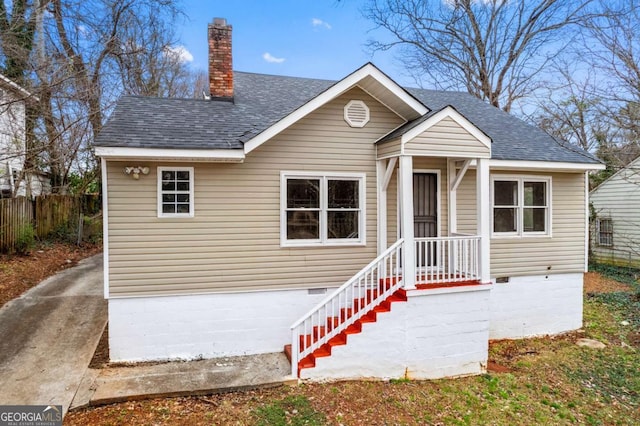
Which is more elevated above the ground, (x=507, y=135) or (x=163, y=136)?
(x=507, y=135)

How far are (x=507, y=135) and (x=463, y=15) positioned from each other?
1281 centimetres

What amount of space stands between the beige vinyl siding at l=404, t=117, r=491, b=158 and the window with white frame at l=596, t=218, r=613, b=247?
14234 millimetres

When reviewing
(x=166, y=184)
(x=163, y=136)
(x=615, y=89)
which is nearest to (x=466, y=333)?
(x=166, y=184)

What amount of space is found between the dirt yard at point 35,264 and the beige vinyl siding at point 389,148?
902cm

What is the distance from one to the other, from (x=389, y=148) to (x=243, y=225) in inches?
122

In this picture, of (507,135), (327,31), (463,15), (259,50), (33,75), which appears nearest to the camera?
(507,135)

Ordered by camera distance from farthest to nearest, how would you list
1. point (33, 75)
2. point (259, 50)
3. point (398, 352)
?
point (259, 50)
point (33, 75)
point (398, 352)

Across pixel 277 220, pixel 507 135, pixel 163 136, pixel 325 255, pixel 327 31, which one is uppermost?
pixel 327 31

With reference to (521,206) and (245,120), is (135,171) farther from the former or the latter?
(521,206)

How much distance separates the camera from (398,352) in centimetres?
629

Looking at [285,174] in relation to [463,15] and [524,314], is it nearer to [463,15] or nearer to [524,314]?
[524,314]

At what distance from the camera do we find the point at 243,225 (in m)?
6.87

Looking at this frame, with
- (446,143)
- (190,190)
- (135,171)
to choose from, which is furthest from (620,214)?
(135,171)

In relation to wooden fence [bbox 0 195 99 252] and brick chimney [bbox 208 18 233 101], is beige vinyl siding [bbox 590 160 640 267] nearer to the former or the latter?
brick chimney [bbox 208 18 233 101]
